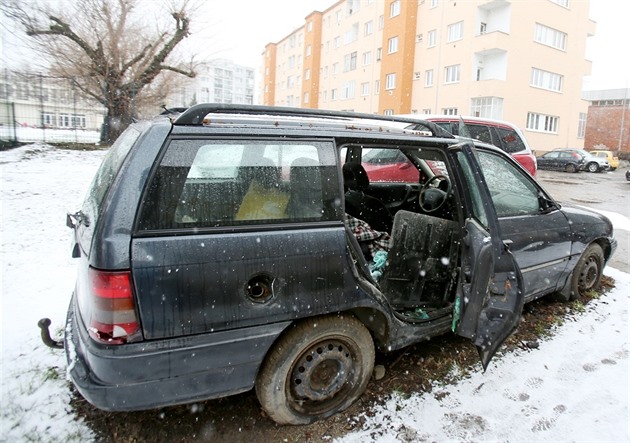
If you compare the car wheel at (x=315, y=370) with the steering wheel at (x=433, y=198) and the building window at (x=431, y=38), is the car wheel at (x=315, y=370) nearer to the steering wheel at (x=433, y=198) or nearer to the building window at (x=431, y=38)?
the steering wheel at (x=433, y=198)

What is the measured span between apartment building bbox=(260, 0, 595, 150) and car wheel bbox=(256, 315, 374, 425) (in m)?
27.6

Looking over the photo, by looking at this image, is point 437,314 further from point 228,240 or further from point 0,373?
point 0,373

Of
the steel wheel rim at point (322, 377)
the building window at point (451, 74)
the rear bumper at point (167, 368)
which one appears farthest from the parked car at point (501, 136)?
the building window at point (451, 74)

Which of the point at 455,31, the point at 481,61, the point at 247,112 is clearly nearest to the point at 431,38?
the point at 455,31

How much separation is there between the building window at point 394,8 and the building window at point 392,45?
6.29 feet

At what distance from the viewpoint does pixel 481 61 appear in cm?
2752

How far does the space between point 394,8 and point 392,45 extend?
9.63 feet

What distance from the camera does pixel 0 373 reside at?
2746mm

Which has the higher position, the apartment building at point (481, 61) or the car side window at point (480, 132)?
the apartment building at point (481, 61)

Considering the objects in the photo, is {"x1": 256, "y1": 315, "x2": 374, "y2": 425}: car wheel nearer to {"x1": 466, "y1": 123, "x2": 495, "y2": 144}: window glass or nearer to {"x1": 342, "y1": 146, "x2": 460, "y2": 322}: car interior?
{"x1": 342, "y1": 146, "x2": 460, "y2": 322}: car interior

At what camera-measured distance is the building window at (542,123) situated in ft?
94.0

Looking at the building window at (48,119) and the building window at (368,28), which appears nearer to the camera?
the building window at (48,119)

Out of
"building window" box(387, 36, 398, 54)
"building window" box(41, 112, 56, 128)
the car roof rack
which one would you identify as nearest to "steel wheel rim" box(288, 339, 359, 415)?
the car roof rack

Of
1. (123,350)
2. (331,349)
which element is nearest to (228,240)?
(123,350)
